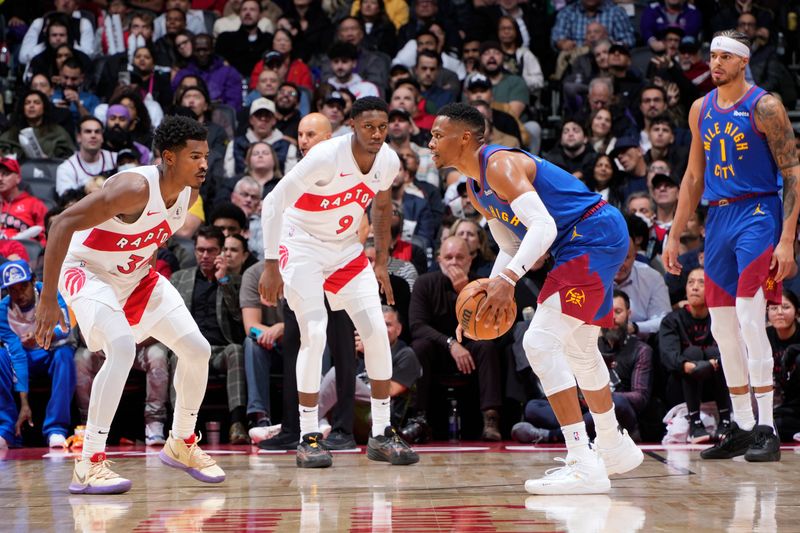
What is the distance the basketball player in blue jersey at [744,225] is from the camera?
6152mm

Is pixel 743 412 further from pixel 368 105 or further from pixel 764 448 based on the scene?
pixel 368 105

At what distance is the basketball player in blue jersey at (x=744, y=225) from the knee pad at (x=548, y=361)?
1.59 metres

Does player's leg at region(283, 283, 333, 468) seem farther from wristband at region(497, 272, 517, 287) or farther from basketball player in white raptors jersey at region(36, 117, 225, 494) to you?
wristband at region(497, 272, 517, 287)

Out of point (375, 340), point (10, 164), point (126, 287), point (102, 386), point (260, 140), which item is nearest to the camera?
point (102, 386)

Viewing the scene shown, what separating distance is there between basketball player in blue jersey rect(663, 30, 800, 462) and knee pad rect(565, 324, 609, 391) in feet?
4.07

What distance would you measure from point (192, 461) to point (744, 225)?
10.7 feet

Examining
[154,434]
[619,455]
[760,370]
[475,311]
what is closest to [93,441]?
[475,311]

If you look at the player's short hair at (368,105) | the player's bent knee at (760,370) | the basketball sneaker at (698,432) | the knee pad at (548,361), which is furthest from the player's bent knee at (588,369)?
the basketball sneaker at (698,432)

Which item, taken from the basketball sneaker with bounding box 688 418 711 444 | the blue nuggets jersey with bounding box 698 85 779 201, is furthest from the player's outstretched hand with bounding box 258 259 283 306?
the basketball sneaker with bounding box 688 418 711 444

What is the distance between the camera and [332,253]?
655cm

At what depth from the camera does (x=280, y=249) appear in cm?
661

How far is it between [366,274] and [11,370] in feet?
9.88

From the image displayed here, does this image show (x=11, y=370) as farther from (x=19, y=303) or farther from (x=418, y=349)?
(x=418, y=349)

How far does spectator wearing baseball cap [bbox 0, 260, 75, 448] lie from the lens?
785 cm
